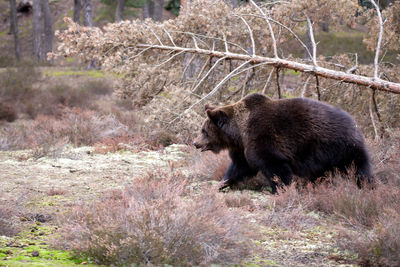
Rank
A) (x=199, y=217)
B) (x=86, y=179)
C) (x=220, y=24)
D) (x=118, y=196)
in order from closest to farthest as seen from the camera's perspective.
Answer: (x=199, y=217), (x=118, y=196), (x=86, y=179), (x=220, y=24)

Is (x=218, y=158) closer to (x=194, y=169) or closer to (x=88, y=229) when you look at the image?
(x=194, y=169)

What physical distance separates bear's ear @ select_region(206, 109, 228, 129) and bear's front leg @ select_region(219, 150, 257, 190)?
56 cm

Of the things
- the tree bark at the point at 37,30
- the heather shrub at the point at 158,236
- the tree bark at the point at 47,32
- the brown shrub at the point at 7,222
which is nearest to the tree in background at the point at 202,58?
the brown shrub at the point at 7,222

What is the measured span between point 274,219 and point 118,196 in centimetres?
220

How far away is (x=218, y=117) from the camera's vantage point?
7691 millimetres

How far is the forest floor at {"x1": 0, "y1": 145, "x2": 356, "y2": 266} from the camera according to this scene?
4102mm

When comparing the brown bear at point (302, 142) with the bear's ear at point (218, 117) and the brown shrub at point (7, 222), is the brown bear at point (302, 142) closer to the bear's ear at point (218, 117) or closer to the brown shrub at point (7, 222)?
the bear's ear at point (218, 117)

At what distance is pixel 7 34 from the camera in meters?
54.2

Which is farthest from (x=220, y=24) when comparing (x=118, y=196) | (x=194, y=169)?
(x=118, y=196)

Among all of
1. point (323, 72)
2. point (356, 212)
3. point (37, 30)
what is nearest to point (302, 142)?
point (356, 212)

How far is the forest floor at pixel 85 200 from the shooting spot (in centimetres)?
410

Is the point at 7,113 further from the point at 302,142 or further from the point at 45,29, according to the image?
the point at 45,29

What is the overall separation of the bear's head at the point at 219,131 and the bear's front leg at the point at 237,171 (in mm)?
257

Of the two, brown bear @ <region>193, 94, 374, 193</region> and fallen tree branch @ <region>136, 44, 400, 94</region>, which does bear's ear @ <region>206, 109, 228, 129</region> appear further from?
fallen tree branch @ <region>136, 44, 400, 94</region>
